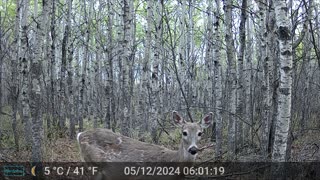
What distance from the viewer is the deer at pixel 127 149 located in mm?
7070

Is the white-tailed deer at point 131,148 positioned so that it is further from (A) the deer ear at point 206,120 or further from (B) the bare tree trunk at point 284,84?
(B) the bare tree trunk at point 284,84

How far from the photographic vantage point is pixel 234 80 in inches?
420

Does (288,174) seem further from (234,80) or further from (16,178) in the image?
(16,178)

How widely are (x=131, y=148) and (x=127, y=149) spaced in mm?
83

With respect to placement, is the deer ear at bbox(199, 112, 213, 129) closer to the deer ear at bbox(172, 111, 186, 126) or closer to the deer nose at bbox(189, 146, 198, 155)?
the deer ear at bbox(172, 111, 186, 126)

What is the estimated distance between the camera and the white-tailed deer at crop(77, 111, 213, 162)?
7.07 metres

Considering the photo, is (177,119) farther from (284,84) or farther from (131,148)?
(284,84)

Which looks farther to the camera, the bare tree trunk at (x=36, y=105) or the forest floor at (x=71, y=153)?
the forest floor at (x=71, y=153)

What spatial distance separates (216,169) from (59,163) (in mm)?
3746

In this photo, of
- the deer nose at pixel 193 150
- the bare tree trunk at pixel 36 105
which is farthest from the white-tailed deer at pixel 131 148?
the bare tree trunk at pixel 36 105

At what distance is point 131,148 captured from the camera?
7.62 m

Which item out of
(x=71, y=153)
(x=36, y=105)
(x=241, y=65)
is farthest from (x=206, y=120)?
(x=71, y=153)

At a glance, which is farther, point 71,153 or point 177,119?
point 71,153

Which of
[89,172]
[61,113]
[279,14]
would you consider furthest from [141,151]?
[61,113]
